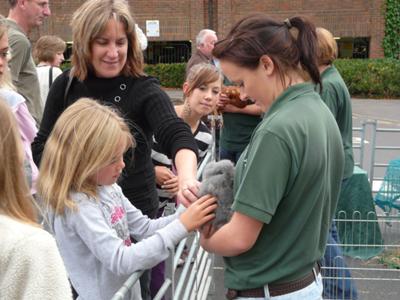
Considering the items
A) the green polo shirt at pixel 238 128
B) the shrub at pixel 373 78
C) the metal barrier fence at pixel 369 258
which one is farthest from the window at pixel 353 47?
the green polo shirt at pixel 238 128

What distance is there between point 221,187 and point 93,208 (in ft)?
1.59

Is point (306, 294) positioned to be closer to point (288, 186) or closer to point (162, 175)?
point (288, 186)

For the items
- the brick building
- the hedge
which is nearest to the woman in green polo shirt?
the hedge

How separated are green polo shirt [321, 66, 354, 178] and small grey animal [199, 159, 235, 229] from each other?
2.49 metres

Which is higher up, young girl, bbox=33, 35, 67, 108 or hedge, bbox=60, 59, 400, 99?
young girl, bbox=33, 35, 67, 108

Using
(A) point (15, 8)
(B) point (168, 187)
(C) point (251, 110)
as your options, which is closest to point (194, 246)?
(B) point (168, 187)

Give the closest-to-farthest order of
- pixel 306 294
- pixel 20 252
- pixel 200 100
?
pixel 20 252 → pixel 306 294 → pixel 200 100

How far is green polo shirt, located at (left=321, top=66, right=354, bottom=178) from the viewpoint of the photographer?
428 cm

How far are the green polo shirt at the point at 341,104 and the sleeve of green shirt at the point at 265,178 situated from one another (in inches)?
106

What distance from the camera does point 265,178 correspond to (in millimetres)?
1691

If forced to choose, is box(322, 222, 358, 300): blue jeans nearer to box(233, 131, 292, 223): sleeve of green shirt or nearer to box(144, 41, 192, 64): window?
box(233, 131, 292, 223): sleeve of green shirt

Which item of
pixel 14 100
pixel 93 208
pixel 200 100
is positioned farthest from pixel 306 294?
pixel 200 100

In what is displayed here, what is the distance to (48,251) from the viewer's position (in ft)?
4.40

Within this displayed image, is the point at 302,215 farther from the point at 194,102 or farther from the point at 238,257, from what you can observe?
the point at 194,102
